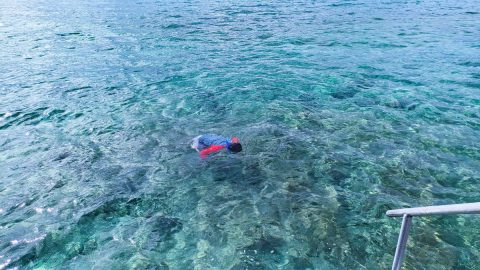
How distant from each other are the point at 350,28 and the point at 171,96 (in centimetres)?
1914

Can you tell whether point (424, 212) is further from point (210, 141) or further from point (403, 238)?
point (210, 141)

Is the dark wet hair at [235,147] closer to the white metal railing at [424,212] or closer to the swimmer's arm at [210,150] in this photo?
the swimmer's arm at [210,150]

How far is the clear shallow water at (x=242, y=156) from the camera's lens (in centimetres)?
694

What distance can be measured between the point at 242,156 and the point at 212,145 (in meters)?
0.98

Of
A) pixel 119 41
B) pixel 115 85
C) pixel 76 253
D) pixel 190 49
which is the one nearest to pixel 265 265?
pixel 76 253

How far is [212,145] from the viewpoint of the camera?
33.8ft

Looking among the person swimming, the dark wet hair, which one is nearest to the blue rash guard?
the person swimming

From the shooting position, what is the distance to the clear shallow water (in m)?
6.94

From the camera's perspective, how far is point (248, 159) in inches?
393

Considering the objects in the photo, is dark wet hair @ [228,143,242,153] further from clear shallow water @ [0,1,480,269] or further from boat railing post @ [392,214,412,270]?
boat railing post @ [392,214,412,270]

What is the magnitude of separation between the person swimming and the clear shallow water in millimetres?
301

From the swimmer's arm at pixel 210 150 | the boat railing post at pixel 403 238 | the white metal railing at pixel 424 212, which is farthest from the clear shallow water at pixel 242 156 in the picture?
the white metal railing at pixel 424 212

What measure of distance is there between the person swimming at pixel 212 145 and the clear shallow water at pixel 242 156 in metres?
0.30

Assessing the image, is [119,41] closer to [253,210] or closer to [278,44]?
[278,44]
